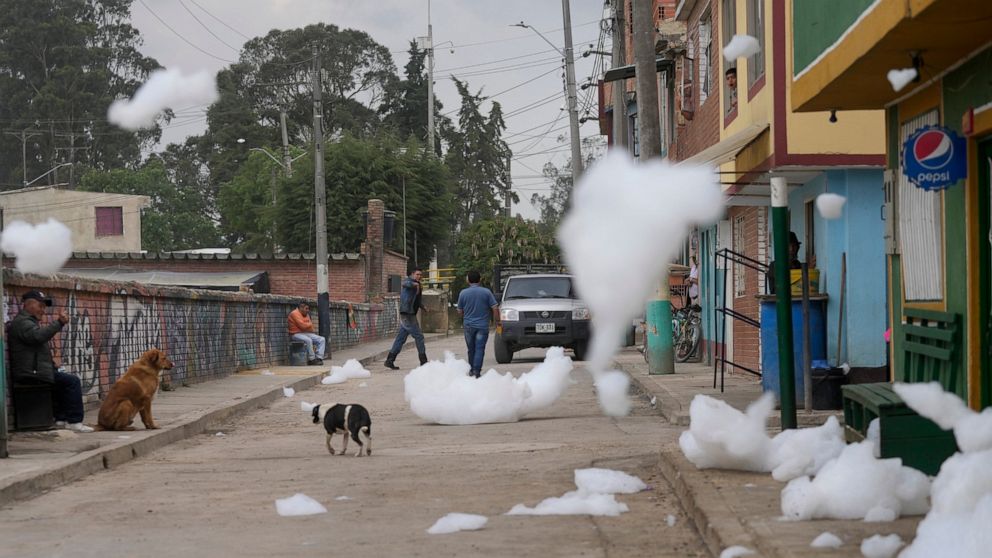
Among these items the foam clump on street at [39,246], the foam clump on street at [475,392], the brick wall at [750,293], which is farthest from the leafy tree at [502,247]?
the foam clump on street at [39,246]

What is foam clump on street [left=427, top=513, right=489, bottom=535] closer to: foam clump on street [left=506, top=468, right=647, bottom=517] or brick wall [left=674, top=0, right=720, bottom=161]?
foam clump on street [left=506, top=468, right=647, bottom=517]

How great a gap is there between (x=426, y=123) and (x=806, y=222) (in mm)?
69468

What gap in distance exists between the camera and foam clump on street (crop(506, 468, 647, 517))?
8406 mm

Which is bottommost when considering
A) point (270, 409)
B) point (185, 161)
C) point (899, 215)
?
point (270, 409)

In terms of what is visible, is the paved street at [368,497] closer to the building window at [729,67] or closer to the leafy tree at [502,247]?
the building window at [729,67]

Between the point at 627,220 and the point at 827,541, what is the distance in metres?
6.78

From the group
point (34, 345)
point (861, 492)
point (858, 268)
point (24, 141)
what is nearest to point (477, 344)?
point (858, 268)

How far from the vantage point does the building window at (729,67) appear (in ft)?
64.4

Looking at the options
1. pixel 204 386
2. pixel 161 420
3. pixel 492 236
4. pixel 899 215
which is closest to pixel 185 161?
pixel 492 236

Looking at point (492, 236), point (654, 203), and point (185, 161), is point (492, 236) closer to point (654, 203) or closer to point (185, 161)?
point (185, 161)

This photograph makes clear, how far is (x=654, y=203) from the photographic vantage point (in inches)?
502

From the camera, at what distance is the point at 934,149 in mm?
9062

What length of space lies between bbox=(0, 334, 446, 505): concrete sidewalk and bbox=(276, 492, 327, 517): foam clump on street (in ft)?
7.05

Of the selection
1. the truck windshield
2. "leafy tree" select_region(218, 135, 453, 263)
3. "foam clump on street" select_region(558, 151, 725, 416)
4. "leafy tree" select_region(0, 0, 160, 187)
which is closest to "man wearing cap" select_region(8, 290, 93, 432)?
"foam clump on street" select_region(558, 151, 725, 416)
